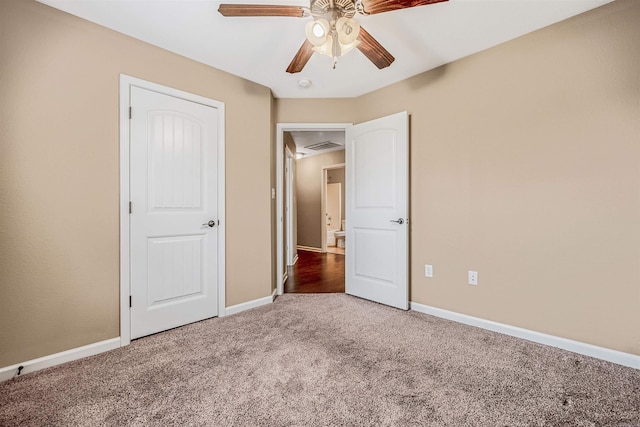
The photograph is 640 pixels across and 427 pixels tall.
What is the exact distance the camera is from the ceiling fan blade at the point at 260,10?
5.00 ft

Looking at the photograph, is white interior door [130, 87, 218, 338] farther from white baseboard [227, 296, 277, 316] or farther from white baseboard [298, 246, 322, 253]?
white baseboard [298, 246, 322, 253]

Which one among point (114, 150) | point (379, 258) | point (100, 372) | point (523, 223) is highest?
point (114, 150)

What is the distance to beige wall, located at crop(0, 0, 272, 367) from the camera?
1729mm

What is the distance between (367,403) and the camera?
4.80ft

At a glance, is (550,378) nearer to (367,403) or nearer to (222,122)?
(367,403)

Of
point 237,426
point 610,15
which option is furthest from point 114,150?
point 610,15

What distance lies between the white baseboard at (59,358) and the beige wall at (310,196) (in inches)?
200

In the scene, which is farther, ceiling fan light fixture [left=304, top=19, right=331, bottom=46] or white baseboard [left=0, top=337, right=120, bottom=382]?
white baseboard [left=0, top=337, right=120, bottom=382]

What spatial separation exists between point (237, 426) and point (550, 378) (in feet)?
5.89

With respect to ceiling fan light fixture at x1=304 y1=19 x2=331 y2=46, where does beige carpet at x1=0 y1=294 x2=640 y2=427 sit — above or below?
below

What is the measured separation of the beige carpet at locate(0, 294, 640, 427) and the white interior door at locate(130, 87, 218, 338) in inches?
11.4

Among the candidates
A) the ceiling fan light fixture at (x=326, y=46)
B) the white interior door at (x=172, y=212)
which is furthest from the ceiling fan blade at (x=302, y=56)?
the white interior door at (x=172, y=212)

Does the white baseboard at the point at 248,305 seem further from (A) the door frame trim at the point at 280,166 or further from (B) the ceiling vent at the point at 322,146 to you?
(B) the ceiling vent at the point at 322,146

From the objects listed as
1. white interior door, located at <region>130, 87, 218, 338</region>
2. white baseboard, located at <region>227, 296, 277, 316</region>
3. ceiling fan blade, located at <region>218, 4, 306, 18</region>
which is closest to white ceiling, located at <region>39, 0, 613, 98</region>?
ceiling fan blade, located at <region>218, 4, 306, 18</region>
